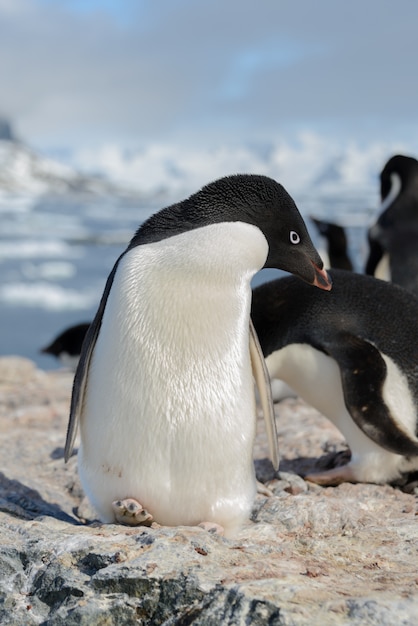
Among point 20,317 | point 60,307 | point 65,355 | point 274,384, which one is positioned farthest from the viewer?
point 60,307

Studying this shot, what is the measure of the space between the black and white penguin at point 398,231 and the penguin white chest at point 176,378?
4.38 metres

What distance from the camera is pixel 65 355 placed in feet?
35.0

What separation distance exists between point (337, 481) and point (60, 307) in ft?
63.6

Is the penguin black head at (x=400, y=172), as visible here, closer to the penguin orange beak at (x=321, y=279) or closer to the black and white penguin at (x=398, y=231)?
the black and white penguin at (x=398, y=231)

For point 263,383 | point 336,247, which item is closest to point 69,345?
point 336,247

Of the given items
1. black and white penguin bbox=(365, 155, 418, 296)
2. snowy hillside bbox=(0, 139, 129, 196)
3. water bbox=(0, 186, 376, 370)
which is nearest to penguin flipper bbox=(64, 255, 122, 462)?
black and white penguin bbox=(365, 155, 418, 296)

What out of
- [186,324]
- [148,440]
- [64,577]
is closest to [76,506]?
[148,440]

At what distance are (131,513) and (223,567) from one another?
2.06 feet

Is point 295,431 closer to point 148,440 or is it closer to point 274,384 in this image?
point 274,384

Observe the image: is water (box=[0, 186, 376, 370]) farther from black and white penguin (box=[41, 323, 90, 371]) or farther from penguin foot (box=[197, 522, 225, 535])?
penguin foot (box=[197, 522, 225, 535])

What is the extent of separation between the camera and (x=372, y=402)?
3.51 metres

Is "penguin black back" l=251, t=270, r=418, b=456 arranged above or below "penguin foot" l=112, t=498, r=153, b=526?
above

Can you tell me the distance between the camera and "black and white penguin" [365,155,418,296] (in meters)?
6.98

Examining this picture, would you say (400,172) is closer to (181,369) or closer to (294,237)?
(294,237)
